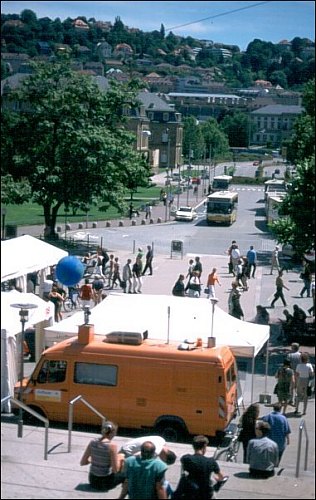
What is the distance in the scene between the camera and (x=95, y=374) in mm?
6609

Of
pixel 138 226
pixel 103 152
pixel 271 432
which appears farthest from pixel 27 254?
pixel 138 226

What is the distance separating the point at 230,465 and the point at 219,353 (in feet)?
4.16

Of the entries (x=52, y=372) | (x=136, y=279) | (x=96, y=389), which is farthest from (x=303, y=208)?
(x=136, y=279)

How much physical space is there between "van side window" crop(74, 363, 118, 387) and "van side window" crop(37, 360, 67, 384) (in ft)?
0.38

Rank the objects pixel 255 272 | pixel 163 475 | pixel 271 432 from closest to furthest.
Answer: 1. pixel 163 475
2. pixel 271 432
3. pixel 255 272

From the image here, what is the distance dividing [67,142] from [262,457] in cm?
583

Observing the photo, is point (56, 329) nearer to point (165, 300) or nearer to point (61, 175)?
point (165, 300)

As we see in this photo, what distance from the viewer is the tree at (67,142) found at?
30.0ft

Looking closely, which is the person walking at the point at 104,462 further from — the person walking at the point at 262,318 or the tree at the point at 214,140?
the tree at the point at 214,140

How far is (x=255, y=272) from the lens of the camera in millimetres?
16922

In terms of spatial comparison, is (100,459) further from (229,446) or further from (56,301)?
(56,301)

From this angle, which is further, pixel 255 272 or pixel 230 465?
pixel 255 272

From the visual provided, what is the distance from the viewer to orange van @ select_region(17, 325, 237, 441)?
6418 millimetres

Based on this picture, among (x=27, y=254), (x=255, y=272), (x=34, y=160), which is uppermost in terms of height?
(x=34, y=160)
